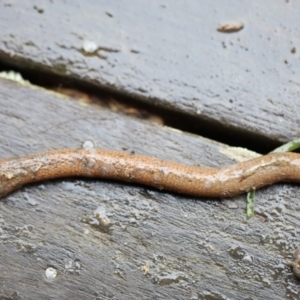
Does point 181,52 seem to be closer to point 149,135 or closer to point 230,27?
point 230,27

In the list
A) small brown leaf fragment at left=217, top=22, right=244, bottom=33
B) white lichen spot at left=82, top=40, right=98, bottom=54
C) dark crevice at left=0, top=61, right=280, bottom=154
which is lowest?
dark crevice at left=0, top=61, right=280, bottom=154

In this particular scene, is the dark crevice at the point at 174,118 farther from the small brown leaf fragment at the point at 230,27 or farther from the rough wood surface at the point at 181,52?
the small brown leaf fragment at the point at 230,27

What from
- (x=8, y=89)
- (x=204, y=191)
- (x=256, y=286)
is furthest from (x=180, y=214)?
(x=8, y=89)

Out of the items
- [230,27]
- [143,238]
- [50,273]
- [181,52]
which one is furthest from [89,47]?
[50,273]

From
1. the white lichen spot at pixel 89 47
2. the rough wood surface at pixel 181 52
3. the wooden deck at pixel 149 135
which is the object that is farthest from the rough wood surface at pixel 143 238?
the white lichen spot at pixel 89 47

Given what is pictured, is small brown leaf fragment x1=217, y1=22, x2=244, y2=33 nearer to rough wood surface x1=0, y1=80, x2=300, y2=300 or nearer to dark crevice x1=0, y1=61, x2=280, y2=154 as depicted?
dark crevice x1=0, y1=61, x2=280, y2=154

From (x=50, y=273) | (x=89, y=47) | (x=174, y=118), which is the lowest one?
(x=50, y=273)

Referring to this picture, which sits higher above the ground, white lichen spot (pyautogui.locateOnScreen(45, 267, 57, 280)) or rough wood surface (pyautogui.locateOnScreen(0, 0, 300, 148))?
rough wood surface (pyautogui.locateOnScreen(0, 0, 300, 148))

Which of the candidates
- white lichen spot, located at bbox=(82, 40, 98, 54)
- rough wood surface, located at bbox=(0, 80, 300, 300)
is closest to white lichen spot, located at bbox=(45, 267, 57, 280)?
rough wood surface, located at bbox=(0, 80, 300, 300)
